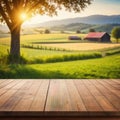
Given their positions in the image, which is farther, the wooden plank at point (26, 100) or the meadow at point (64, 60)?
the meadow at point (64, 60)

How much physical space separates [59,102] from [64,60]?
11013mm

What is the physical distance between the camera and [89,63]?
16.1 metres

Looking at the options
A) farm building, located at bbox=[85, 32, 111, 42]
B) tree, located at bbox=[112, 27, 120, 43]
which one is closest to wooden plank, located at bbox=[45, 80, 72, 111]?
tree, located at bbox=[112, 27, 120, 43]

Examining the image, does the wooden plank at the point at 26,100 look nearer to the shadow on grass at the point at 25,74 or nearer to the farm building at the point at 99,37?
the shadow on grass at the point at 25,74

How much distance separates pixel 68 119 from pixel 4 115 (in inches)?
33.7

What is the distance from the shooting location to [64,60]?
16469 mm

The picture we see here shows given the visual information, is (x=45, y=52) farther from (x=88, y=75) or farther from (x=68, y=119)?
(x=68, y=119)

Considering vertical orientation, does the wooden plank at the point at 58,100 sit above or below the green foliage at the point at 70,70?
above

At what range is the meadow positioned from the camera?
1278 cm

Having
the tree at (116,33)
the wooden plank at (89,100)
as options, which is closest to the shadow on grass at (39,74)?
the tree at (116,33)

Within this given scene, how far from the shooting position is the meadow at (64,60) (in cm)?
1278

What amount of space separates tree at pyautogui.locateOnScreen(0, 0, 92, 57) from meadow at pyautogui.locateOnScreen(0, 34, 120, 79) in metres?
0.74

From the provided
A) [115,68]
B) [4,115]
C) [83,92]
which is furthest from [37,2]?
[4,115]

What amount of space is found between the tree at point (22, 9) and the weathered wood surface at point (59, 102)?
27.0 feet
